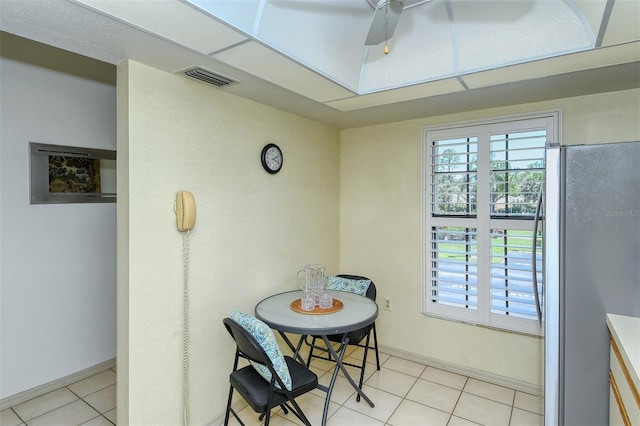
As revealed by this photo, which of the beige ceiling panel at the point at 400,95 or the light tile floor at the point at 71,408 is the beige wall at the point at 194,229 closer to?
the beige ceiling panel at the point at 400,95

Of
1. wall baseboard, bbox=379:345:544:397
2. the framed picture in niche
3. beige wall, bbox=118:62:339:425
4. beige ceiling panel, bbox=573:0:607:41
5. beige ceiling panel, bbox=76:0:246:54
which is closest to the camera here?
beige ceiling panel, bbox=76:0:246:54

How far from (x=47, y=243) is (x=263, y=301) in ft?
5.83

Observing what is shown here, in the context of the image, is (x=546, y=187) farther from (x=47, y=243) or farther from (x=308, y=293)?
(x=47, y=243)

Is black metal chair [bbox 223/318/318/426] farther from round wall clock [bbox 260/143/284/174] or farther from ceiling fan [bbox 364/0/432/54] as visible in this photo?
ceiling fan [bbox 364/0/432/54]

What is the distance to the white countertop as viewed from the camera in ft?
3.99

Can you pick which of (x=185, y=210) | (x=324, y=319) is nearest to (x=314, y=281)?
(x=324, y=319)

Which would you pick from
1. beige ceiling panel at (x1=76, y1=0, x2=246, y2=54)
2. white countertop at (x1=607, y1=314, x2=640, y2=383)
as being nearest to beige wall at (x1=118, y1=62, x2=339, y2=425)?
beige ceiling panel at (x1=76, y1=0, x2=246, y2=54)

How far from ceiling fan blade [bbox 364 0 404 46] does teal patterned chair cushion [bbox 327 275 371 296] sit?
2.06 metres

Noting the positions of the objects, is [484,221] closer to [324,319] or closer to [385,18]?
[324,319]

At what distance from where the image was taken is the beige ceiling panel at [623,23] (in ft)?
4.70

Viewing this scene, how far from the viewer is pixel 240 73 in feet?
6.93

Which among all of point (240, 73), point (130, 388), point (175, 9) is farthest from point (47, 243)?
point (175, 9)

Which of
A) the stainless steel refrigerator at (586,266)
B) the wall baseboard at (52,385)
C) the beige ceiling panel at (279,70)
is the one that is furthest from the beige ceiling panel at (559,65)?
the wall baseboard at (52,385)

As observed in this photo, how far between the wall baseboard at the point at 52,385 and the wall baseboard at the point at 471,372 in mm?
2633
